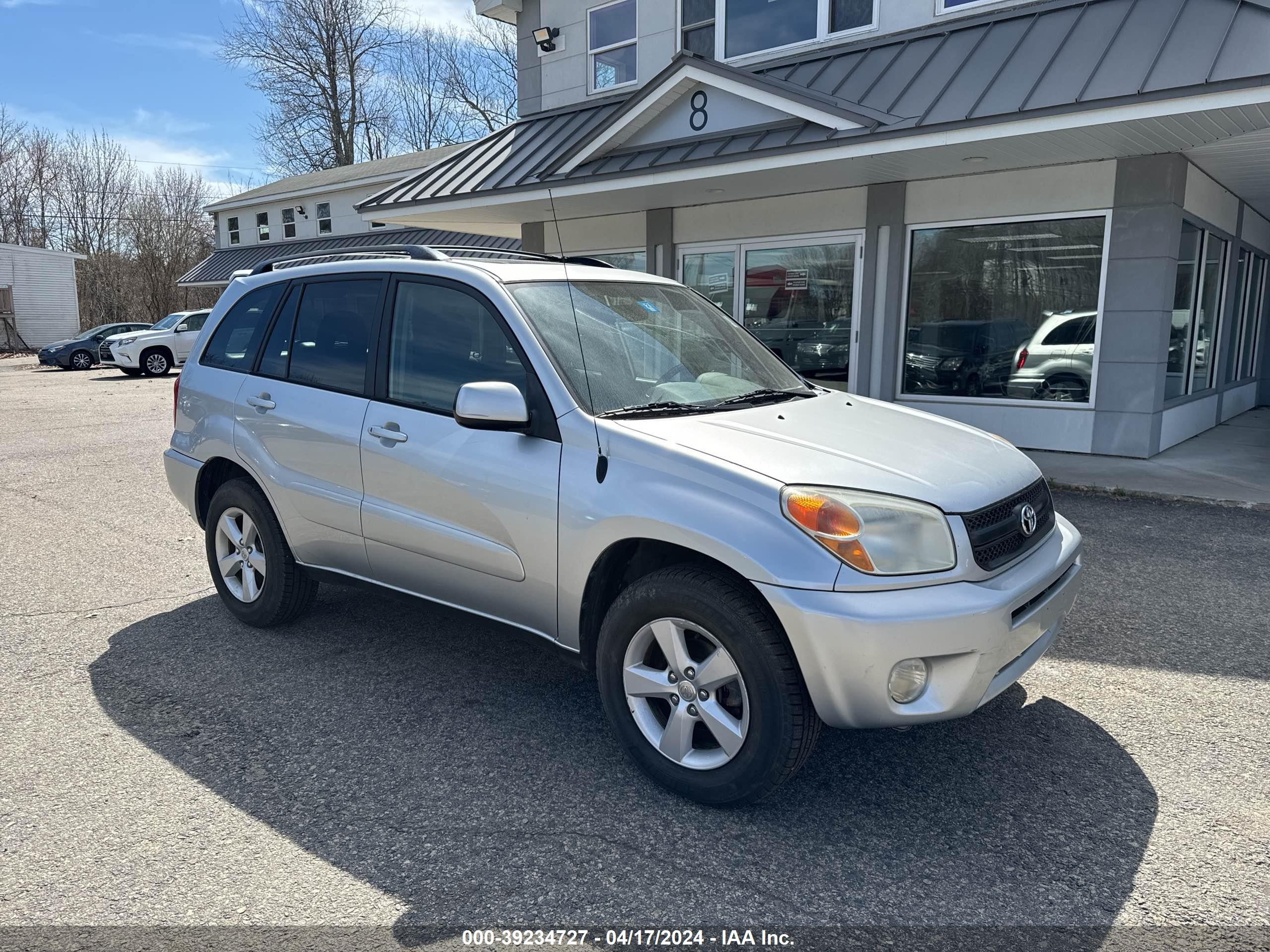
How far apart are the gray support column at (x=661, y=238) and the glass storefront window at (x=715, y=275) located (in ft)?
0.74

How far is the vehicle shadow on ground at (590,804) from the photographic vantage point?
2633 millimetres

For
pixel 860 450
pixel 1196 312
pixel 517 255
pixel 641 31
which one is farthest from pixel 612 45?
pixel 860 450

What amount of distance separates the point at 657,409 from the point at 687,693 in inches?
→ 42.9

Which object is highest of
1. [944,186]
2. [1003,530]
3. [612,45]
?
[612,45]

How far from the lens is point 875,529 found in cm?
287

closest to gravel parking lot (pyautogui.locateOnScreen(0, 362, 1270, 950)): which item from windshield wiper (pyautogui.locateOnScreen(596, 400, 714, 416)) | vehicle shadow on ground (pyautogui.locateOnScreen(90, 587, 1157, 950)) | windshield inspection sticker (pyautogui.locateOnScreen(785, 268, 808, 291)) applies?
vehicle shadow on ground (pyautogui.locateOnScreen(90, 587, 1157, 950))

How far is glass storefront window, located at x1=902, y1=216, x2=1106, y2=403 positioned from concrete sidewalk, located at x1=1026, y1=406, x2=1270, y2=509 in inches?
35.3

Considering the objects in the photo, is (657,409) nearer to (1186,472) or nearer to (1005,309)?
(1186,472)

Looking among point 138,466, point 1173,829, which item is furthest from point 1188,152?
point 138,466

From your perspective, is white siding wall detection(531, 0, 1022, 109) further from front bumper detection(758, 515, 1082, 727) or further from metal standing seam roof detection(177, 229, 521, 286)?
front bumper detection(758, 515, 1082, 727)

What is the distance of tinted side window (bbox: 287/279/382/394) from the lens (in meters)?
4.20

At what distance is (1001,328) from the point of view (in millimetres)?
10383

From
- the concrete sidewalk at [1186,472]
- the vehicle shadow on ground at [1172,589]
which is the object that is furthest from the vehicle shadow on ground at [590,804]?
the concrete sidewalk at [1186,472]

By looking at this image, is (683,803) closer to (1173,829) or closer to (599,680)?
(599,680)
